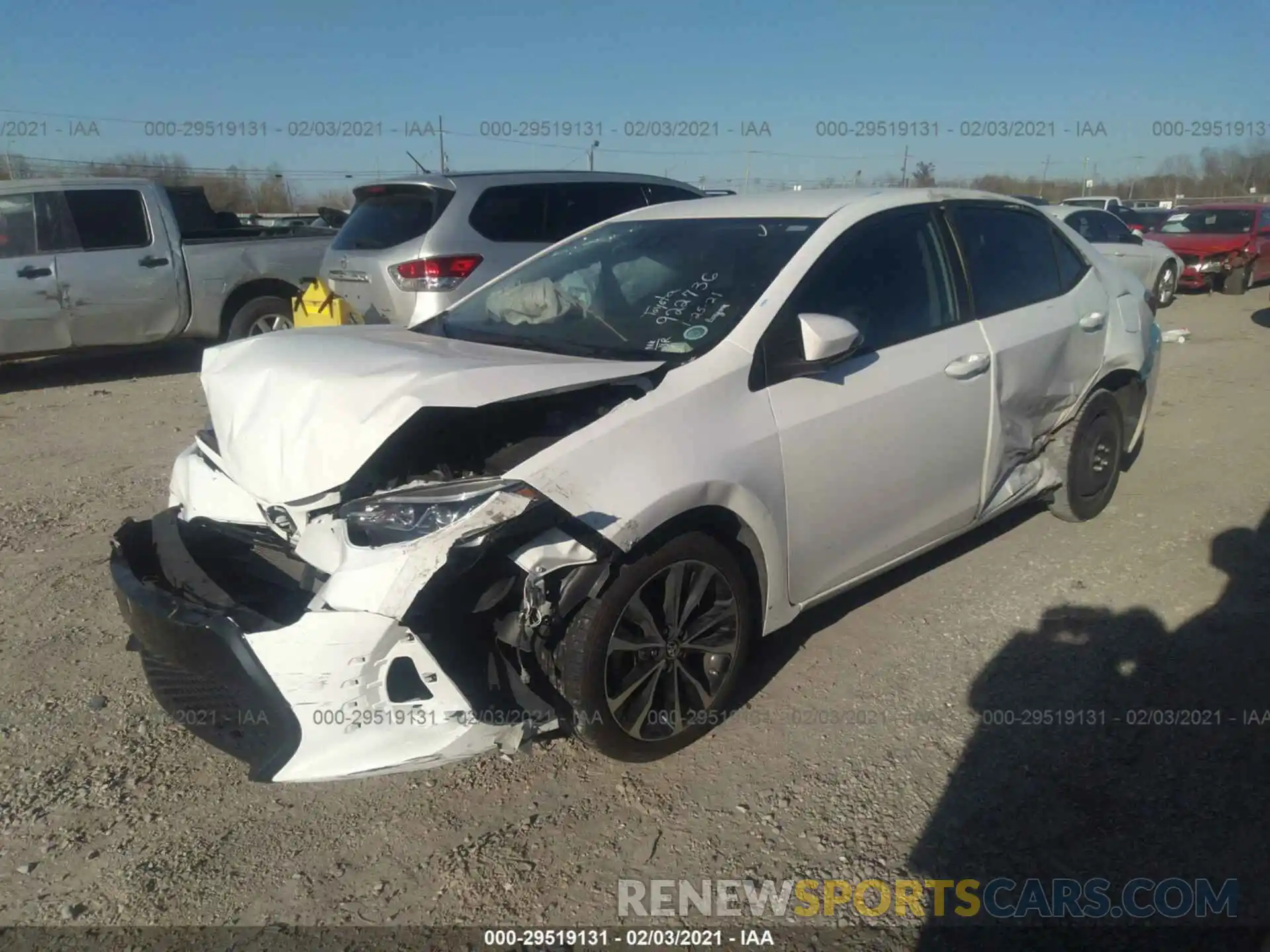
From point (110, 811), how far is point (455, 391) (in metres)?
1.66

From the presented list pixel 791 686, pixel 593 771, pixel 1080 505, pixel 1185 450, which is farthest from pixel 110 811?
pixel 1185 450

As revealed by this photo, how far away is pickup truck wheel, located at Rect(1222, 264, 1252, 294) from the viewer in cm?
1544

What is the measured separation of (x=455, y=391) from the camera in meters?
2.65

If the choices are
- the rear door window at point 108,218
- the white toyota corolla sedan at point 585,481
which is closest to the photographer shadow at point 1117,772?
the white toyota corolla sedan at point 585,481

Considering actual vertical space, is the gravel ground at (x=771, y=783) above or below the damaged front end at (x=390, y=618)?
below

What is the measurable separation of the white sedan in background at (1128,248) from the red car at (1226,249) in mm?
1068

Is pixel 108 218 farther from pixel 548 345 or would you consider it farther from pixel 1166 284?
Answer: pixel 1166 284

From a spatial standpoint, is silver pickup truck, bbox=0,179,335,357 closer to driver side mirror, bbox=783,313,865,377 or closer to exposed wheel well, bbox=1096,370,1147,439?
driver side mirror, bbox=783,313,865,377

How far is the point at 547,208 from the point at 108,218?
4.11m

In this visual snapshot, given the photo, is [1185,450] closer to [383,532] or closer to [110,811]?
[383,532]

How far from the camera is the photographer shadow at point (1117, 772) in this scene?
251 cm

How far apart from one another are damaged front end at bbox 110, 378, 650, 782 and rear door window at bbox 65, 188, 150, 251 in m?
6.72

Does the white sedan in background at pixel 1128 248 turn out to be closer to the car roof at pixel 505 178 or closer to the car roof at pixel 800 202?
the car roof at pixel 505 178

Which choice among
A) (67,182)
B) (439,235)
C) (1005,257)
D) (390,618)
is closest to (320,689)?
(390,618)
